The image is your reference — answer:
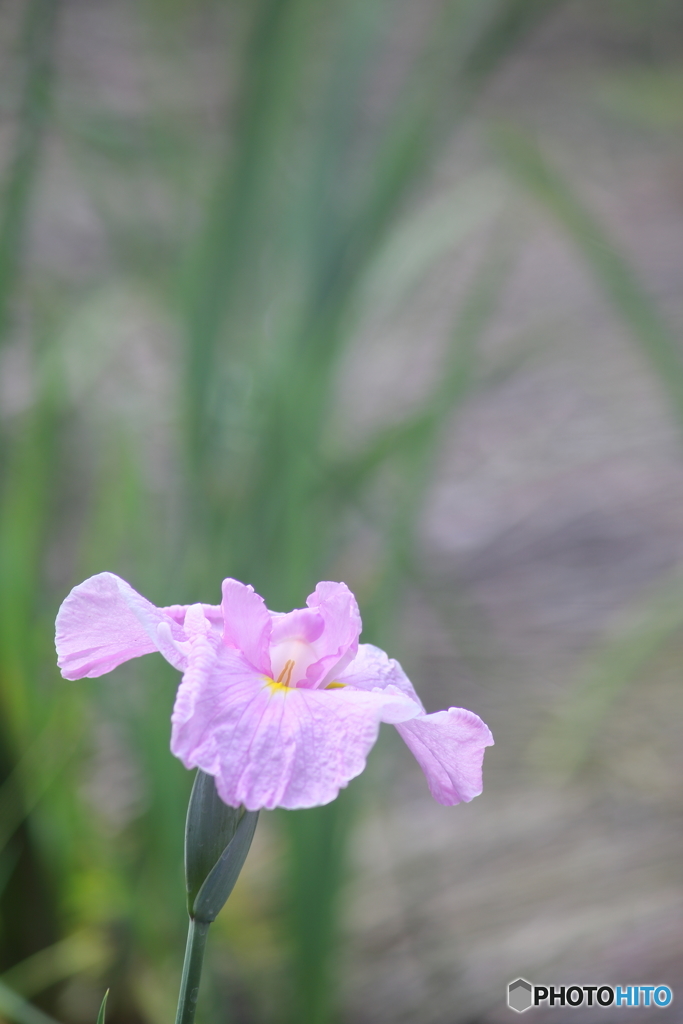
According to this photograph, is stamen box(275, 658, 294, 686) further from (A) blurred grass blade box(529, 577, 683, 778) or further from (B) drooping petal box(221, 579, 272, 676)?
(A) blurred grass blade box(529, 577, 683, 778)

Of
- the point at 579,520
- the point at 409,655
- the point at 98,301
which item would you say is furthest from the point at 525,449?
the point at 98,301

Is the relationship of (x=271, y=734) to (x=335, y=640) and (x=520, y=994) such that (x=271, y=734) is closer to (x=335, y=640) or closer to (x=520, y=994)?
(x=335, y=640)

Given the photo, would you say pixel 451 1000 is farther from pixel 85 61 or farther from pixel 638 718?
pixel 85 61

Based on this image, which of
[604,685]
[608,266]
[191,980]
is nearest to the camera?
[191,980]

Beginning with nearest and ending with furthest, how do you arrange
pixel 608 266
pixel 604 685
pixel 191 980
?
pixel 191 980, pixel 608 266, pixel 604 685

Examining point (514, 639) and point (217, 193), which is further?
point (514, 639)

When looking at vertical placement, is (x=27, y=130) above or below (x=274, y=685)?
above

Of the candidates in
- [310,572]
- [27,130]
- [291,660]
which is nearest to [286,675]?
[291,660]

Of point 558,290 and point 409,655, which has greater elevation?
point 558,290
